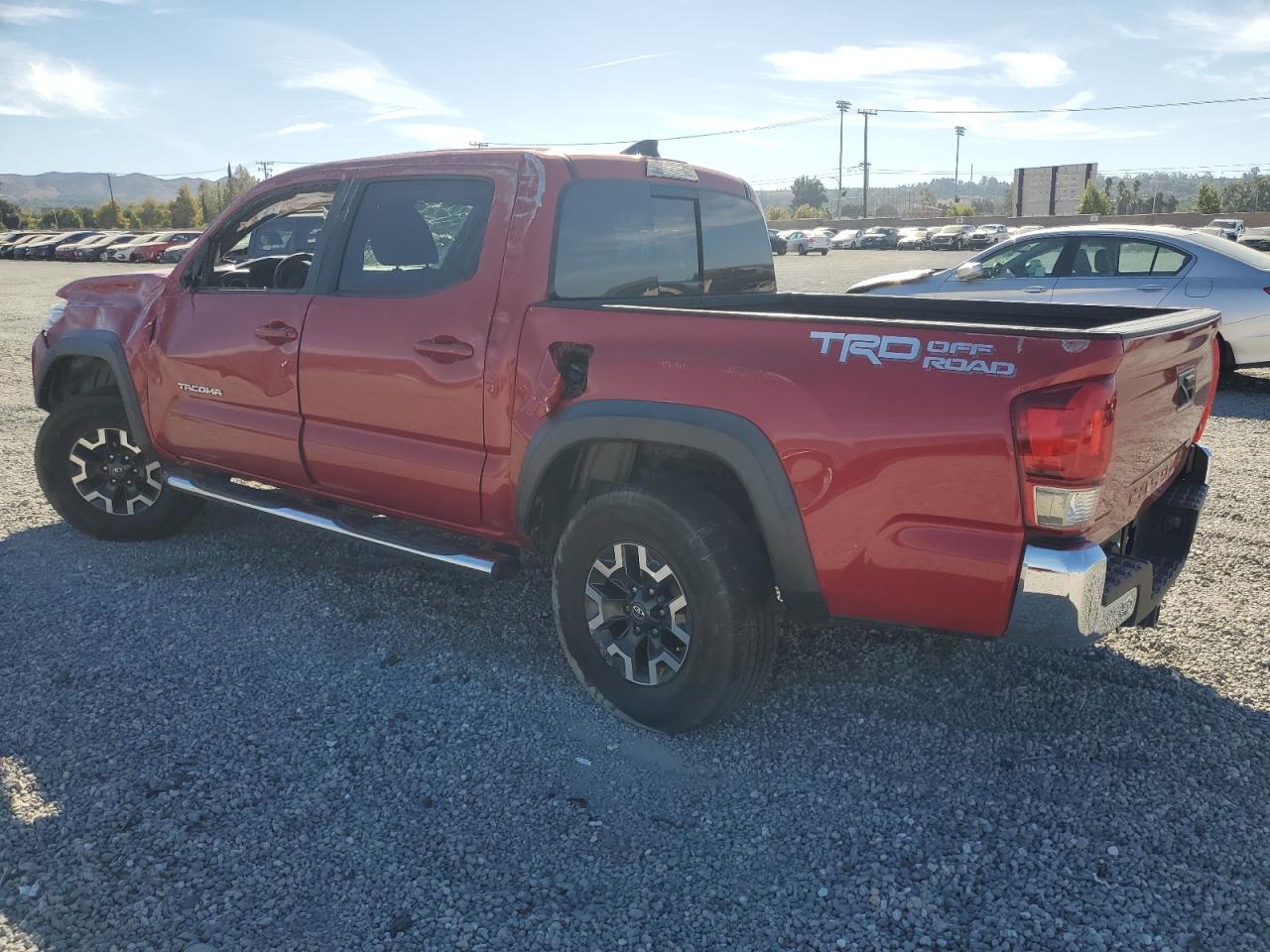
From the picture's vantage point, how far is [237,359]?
449 centimetres

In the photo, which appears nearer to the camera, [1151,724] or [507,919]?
[507,919]

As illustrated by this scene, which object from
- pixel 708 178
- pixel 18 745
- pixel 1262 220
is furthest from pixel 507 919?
pixel 1262 220

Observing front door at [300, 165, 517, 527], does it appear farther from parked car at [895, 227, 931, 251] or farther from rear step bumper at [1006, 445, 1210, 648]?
parked car at [895, 227, 931, 251]

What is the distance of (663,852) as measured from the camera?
2.77 meters

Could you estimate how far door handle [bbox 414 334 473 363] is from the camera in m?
3.63

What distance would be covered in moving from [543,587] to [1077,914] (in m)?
2.83

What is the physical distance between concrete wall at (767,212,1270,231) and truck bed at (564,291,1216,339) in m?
40.2

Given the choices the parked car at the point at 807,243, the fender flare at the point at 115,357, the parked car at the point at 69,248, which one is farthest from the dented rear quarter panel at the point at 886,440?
the parked car at the point at 69,248

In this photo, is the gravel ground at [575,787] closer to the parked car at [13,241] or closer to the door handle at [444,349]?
the door handle at [444,349]

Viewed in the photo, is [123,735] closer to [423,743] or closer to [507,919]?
[423,743]

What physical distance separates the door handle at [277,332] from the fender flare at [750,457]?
1.71 m

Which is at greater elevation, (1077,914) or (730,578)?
(730,578)

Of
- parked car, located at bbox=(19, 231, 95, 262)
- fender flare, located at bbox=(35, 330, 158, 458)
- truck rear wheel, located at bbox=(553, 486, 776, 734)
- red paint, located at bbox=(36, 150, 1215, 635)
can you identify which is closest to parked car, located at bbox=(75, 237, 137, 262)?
parked car, located at bbox=(19, 231, 95, 262)

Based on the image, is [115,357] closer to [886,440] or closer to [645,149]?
[645,149]
